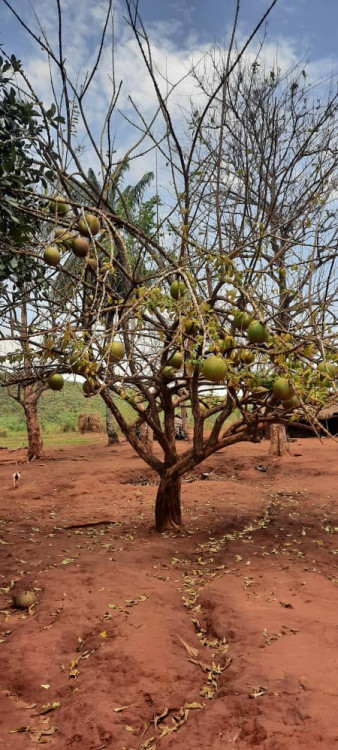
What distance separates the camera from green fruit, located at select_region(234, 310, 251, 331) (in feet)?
10.6

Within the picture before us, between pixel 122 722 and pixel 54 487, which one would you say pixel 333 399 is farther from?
pixel 54 487

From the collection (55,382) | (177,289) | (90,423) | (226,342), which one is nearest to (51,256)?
(177,289)

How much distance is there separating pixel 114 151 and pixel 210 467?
7.16 metres

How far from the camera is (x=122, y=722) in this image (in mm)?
2250

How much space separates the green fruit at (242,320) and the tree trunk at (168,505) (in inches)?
91.8

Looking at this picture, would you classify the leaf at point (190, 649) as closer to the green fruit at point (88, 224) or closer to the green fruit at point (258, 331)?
the green fruit at point (258, 331)

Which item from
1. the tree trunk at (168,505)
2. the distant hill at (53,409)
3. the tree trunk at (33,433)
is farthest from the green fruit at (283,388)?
the distant hill at (53,409)

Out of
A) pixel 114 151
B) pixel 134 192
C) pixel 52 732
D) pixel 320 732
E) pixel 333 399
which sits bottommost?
pixel 52 732

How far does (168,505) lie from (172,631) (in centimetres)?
228

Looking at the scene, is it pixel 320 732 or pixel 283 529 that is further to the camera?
pixel 283 529

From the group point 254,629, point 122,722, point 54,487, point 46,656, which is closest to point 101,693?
point 122,722

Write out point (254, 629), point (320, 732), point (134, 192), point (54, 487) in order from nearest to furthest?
point (320, 732) → point (254, 629) → point (54, 487) → point (134, 192)

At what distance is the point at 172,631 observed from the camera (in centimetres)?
303

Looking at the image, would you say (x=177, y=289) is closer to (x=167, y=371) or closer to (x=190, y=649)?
(x=167, y=371)
